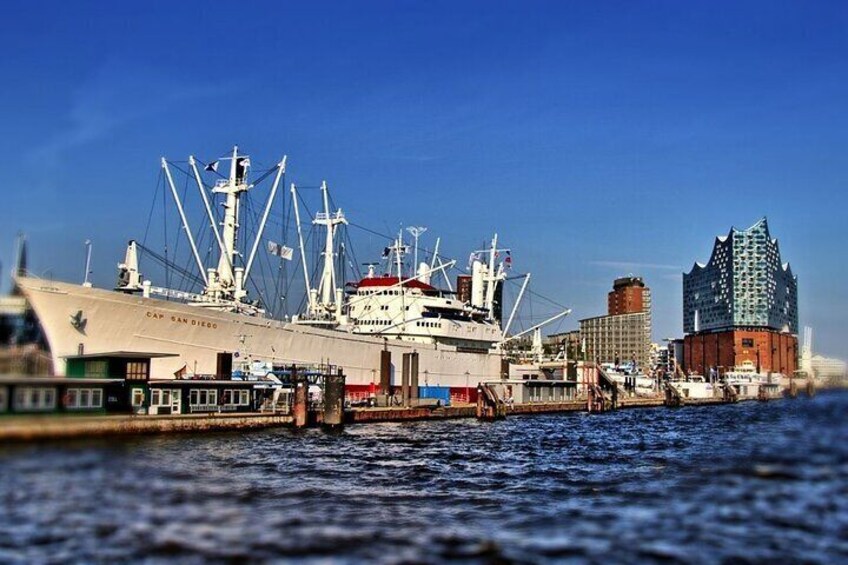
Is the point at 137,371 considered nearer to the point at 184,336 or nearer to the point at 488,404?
the point at 184,336

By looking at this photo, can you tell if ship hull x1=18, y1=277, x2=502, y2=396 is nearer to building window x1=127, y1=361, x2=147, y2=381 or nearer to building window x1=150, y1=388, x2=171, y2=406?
building window x1=127, y1=361, x2=147, y2=381

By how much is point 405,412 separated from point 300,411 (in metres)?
16.5

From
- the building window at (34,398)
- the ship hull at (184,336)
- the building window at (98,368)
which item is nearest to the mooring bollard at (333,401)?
the ship hull at (184,336)

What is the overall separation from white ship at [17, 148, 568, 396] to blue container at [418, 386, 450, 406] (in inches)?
90.8

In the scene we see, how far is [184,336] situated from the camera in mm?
72812

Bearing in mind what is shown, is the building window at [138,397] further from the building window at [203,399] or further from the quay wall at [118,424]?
the building window at [203,399]

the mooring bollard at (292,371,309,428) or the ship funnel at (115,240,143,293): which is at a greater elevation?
the ship funnel at (115,240,143,293)

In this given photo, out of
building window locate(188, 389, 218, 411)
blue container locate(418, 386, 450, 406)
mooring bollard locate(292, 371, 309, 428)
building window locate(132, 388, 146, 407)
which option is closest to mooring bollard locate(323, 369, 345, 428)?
mooring bollard locate(292, 371, 309, 428)

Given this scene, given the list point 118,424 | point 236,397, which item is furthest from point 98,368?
point 118,424

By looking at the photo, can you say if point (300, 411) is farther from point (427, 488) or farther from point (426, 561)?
point (426, 561)

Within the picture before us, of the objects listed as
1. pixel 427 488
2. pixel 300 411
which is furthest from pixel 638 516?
pixel 300 411

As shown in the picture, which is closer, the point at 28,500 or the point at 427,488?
the point at 28,500

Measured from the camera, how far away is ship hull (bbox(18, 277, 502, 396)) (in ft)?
206

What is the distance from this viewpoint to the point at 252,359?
79.8 m
